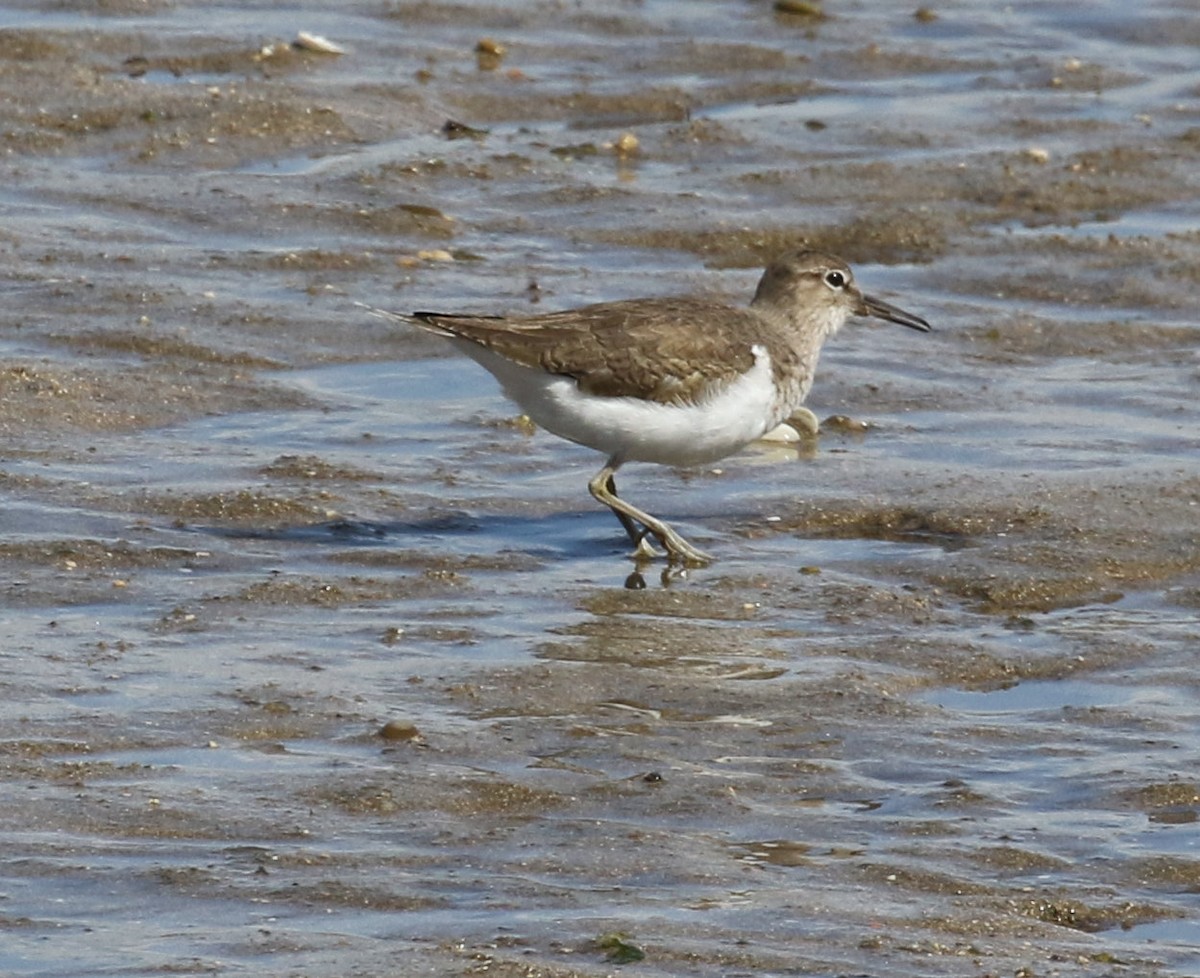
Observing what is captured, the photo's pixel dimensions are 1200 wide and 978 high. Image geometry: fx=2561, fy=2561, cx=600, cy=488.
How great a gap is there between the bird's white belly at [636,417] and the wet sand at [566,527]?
404 mm

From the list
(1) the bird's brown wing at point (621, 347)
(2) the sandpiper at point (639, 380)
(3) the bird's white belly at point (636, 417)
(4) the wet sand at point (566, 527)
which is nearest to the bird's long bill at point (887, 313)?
(4) the wet sand at point (566, 527)

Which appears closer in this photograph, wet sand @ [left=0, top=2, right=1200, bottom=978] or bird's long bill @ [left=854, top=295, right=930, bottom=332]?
wet sand @ [left=0, top=2, right=1200, bottom=978]

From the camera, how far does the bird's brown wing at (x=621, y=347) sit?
9.25m

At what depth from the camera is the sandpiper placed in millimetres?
9250

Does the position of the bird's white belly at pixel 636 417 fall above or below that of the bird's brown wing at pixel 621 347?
below

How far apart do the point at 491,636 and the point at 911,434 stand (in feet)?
10.0

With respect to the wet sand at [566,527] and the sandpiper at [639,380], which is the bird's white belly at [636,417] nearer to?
the sandpiper at [639,380]

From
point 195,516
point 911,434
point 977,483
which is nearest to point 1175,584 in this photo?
point 977,483

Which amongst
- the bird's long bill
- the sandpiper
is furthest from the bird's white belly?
the bird's long bill

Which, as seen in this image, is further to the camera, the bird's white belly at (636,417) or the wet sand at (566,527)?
the bird's white belly at (636,417)

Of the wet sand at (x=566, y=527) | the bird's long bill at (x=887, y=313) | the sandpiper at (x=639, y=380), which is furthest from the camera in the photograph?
the bird's long bill at (x=887, y=313)

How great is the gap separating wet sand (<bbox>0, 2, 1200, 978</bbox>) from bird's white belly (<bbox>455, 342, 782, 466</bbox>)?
404 millimetres

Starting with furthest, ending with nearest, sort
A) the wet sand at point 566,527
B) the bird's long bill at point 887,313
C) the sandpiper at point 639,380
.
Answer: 1. the bird's long bill at point 887,313
2. the sandpiper at point 639,380
3. the wet sand at point 566,527

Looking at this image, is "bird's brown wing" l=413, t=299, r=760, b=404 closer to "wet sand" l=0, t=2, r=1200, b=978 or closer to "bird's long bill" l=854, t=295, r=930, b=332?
"wet sand" l=0, t=2, r=1200, b=978
